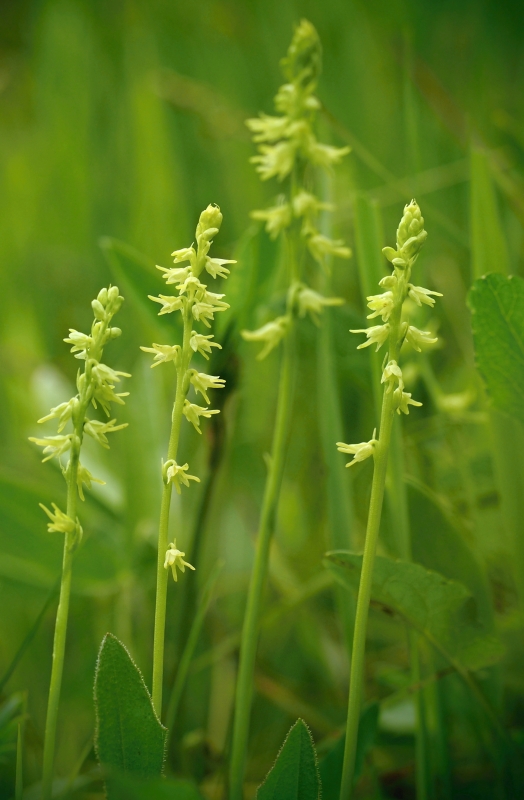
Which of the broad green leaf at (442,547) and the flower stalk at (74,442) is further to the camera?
the broad green leaf at (442,547)

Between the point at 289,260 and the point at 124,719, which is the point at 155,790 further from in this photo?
the point at 289,260

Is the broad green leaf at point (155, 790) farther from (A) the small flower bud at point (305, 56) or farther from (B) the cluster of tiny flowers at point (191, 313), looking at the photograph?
(A) the small flower bud at point (305, 56)

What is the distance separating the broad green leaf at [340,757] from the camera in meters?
0.56

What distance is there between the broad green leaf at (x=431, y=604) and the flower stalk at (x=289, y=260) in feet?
0.22

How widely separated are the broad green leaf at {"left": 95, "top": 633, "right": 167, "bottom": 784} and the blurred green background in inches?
4.6

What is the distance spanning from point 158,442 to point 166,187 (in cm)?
65

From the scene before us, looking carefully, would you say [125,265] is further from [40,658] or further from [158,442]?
[40,658]

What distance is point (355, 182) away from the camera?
1.36m

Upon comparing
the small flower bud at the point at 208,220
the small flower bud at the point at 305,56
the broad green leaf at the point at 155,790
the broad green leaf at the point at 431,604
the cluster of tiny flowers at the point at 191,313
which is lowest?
the broad green leaf at the point at 155,790

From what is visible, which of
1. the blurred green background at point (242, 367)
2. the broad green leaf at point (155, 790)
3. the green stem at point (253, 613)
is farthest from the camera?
the blurred green background at point (242, 367)

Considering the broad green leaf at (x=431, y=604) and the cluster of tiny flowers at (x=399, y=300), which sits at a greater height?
the cluster of tiny flowers at (x=399, y=300)

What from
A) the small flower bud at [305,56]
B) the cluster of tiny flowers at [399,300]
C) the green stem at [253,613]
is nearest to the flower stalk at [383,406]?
the cluster of tiny flowers at [399,300]

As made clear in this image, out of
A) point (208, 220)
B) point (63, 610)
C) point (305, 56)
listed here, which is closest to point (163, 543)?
point (63, 610)

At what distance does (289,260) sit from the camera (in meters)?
0.59
